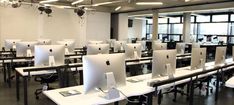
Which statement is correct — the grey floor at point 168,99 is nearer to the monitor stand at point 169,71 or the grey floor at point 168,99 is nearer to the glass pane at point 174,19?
the monitor stand at point 169,71

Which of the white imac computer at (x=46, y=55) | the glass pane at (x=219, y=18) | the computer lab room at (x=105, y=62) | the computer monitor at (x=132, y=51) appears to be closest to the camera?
the computer lab room at (x=105, y=62)

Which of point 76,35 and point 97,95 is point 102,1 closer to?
point 76,35

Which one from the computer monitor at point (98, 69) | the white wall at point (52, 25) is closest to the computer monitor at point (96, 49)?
the computer monitor at point (98, 69)

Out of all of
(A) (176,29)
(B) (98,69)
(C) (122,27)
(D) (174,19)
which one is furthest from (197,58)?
(D) (174,19)

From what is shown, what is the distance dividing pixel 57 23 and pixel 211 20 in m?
10.2

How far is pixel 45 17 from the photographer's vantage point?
10945 millimetres

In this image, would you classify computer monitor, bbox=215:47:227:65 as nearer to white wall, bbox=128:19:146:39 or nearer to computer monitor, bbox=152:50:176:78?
computer monitor, bbox=152:50:176:78

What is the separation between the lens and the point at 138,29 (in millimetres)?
20125

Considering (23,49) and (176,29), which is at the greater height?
(176,29)

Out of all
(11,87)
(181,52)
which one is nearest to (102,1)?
(181,52)

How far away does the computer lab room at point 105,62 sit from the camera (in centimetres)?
241

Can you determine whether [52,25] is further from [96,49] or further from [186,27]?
[186,27]

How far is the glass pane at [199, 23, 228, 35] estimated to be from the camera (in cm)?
1430

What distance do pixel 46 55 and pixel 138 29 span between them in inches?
662
